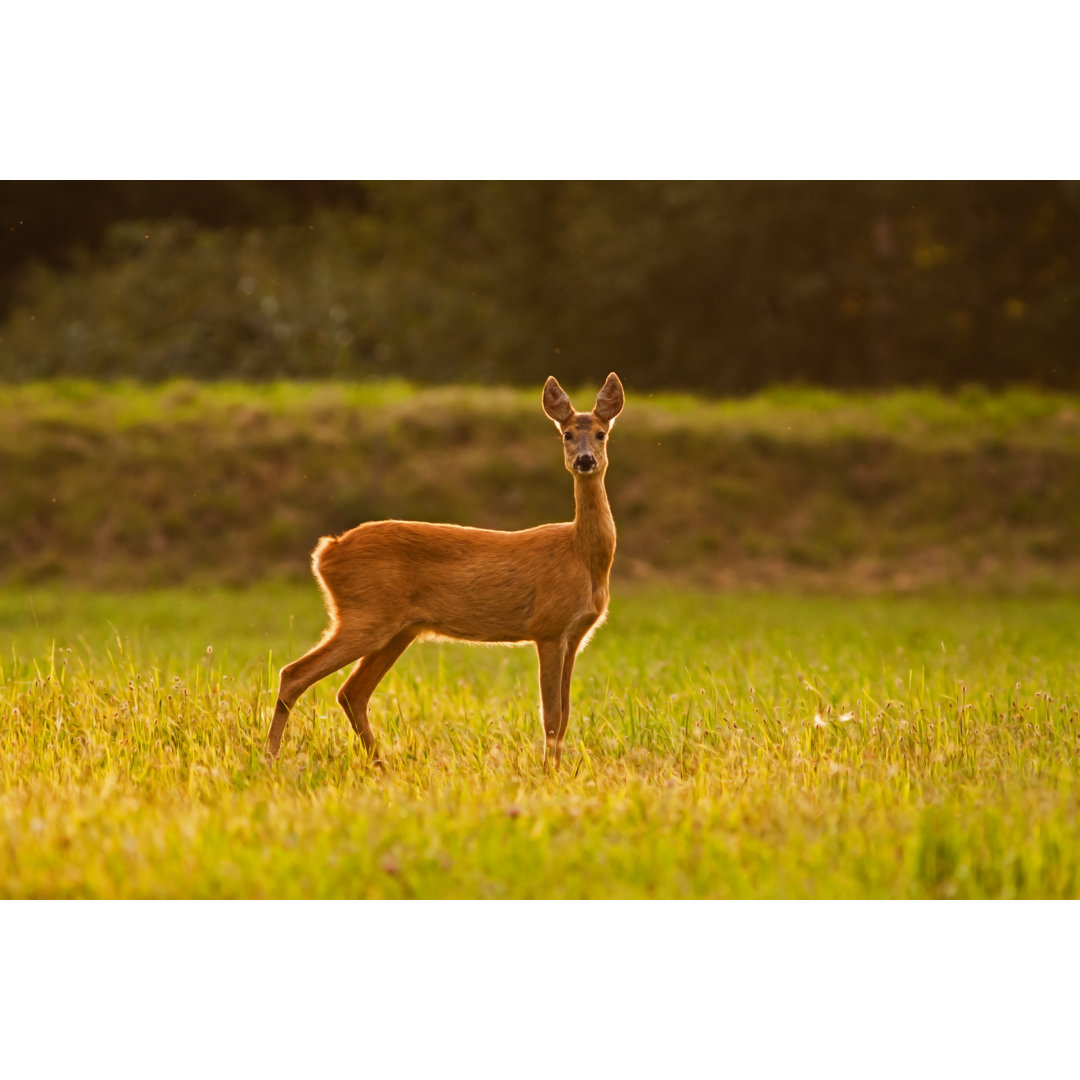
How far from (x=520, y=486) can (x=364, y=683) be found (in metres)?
9.65

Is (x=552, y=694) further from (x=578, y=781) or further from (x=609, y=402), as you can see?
(x=609, y=402)

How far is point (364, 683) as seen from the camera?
6.75 metres

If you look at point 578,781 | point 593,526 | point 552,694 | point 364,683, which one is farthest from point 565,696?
point 364,683

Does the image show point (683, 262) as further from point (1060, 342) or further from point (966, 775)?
point (966, 775)

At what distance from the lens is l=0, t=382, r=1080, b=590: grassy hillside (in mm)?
15539

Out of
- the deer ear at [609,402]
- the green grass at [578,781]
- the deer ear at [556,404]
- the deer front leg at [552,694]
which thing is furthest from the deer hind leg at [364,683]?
the deer ear at [609,402]

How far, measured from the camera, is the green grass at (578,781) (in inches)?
194

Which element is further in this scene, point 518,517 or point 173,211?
point 173,211

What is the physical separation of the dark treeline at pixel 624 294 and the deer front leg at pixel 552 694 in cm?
1443

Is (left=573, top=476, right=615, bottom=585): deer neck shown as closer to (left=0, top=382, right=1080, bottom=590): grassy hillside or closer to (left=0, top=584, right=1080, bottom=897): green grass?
(left=0, top=584, right=1080, bottom=897): green grass

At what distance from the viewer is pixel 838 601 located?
14.4 m

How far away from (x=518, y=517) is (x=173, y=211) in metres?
15.9

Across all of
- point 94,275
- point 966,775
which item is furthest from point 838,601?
point 94,275

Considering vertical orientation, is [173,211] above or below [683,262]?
above
